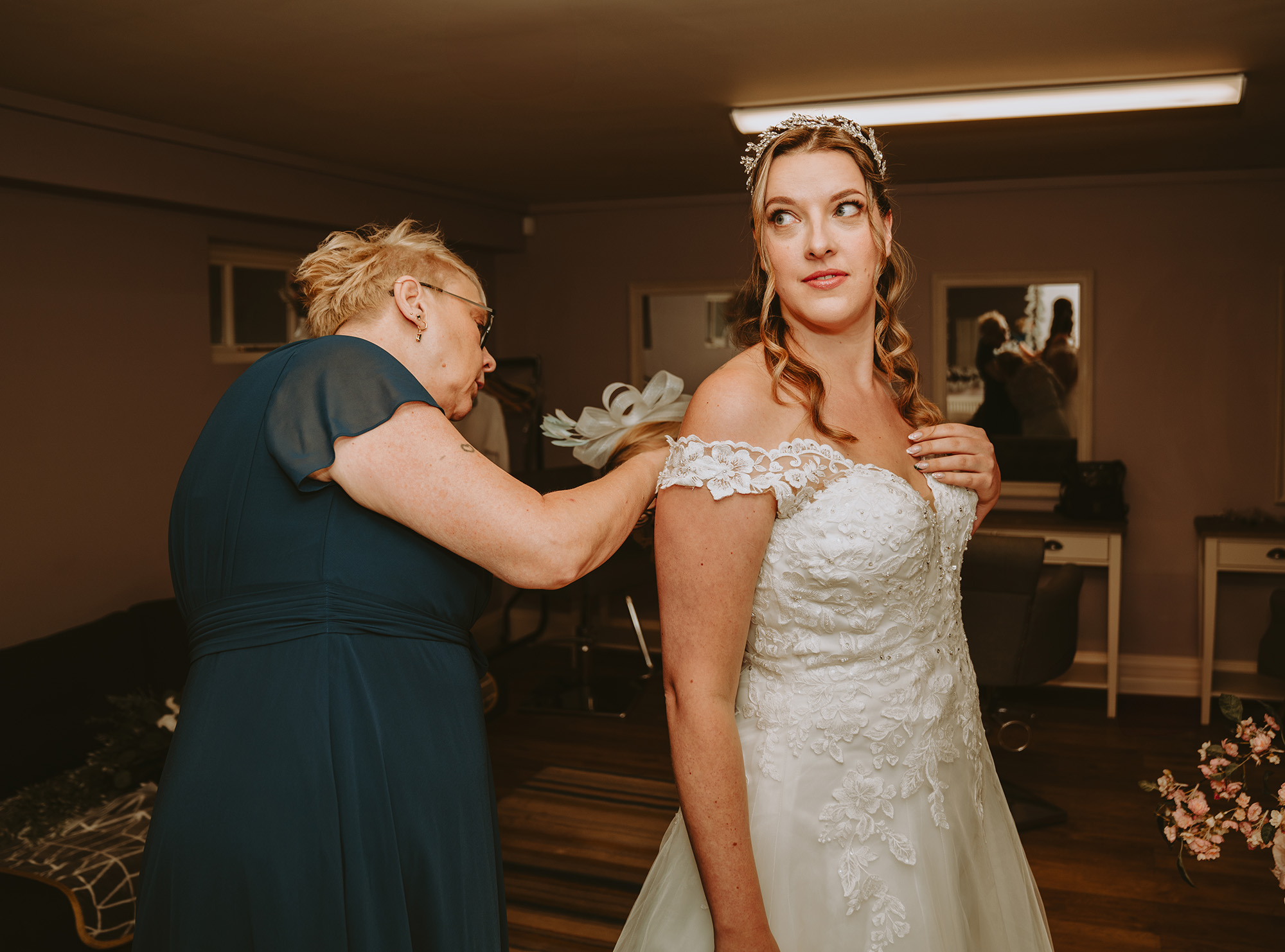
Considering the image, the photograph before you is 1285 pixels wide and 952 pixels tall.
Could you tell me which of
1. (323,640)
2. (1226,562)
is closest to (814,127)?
(323,640)

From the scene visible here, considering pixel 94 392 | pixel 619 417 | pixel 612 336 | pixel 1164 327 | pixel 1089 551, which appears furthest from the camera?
pixel 612 336

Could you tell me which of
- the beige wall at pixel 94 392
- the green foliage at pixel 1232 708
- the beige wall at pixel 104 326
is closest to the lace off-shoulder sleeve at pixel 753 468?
the green foliage at pixel 1232 708

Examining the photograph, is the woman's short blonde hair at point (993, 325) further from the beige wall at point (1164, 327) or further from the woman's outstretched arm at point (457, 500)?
the woman's outstretched arm at point (457, 500)

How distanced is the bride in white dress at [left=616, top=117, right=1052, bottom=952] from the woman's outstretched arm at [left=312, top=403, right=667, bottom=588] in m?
0.14

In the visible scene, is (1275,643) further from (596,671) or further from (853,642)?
(853,642)

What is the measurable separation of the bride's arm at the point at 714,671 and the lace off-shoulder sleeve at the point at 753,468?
15mm

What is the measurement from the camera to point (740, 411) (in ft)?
4.19

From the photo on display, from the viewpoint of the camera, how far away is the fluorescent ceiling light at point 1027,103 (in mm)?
3254

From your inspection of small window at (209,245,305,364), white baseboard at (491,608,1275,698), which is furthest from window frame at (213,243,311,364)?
white baseboard at (491,608,1275,698)

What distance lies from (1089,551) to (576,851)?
3.33m

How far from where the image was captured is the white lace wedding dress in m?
1.28

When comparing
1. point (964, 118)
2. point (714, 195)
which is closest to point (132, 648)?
point (964, 118)

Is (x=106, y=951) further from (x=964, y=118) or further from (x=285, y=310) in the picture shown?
(x=964, y=118)

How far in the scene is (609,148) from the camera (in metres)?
4.42
